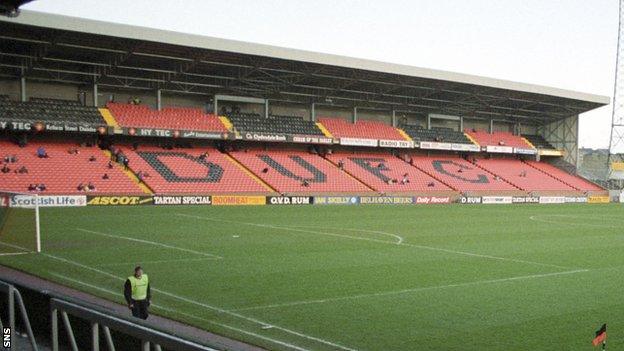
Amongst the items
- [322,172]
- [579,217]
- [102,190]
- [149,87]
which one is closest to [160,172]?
[102,190]

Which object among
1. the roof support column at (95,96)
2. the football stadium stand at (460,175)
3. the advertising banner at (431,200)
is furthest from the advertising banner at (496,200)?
the roof support column at (95,96)

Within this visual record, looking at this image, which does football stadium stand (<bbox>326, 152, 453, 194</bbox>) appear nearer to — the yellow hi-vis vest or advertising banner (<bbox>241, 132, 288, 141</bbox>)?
advertising banner (<bbox>241, 132, 288, 141</bbox>)

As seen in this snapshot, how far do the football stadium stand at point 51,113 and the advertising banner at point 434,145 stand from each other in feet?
101

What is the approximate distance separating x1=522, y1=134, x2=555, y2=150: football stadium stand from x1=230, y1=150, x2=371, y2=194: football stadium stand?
31404 mm

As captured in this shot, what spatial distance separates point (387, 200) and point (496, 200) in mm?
12427

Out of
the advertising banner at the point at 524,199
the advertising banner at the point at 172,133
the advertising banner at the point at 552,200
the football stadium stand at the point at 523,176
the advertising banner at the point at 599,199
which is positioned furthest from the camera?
the advertising banner at the point at 599,199

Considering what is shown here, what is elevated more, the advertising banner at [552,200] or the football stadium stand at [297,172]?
the football stadium stand at [297,172]

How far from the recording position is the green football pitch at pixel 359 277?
419 inches

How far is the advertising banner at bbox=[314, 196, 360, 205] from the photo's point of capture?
4819 centimetres

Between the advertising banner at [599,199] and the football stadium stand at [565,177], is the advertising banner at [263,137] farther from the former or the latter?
the advertising banner at [599,199]

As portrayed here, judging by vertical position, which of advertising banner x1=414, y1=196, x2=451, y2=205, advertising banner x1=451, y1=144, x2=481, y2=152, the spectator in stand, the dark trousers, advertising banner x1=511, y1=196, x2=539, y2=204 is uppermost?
advertising banner x1=451, y1=144, x2=481, y2=152

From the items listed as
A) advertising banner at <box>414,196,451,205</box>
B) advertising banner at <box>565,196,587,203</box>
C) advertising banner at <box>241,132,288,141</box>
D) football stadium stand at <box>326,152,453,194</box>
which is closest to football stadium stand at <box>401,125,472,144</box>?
football stadium stand at <box>326,152,453,194</box>

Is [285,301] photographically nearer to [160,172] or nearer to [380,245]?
[380,245]

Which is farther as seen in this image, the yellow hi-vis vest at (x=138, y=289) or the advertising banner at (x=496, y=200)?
the advertising banner at (x=496, y=200)
